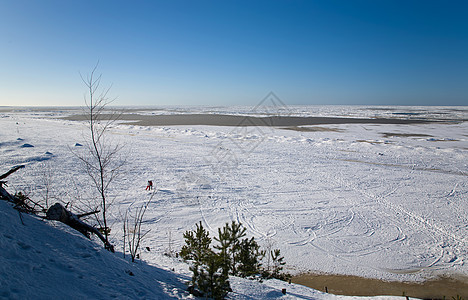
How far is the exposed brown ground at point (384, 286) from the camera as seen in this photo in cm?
591

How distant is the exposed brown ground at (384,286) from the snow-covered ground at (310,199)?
0.89 ft

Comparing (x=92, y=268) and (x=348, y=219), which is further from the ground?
(x=92, y=268)

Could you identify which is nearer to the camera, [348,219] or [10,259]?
[10,259]

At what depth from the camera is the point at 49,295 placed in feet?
6.60

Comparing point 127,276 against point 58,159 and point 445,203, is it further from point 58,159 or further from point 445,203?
point 58,159

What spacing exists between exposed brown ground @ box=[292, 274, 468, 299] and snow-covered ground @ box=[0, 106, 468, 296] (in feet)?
0.89

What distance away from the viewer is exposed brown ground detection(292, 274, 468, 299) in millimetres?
5906

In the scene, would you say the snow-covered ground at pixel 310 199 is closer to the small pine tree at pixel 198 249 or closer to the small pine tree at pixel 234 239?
the small pine tree at pixel 198 249

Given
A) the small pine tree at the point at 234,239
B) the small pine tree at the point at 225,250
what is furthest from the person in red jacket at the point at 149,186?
the small pine tree at the point at 225,250

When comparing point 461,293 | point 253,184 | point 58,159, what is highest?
point 58,159

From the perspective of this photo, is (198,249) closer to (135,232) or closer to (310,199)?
(135,232)

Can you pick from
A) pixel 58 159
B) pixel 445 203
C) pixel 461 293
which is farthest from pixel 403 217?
pixel 58 159

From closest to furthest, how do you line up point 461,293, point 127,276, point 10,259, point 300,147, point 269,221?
point 10,259
point 127,276
point 461,293
point 269,221
point 300,147

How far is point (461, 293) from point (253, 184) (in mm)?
8911
